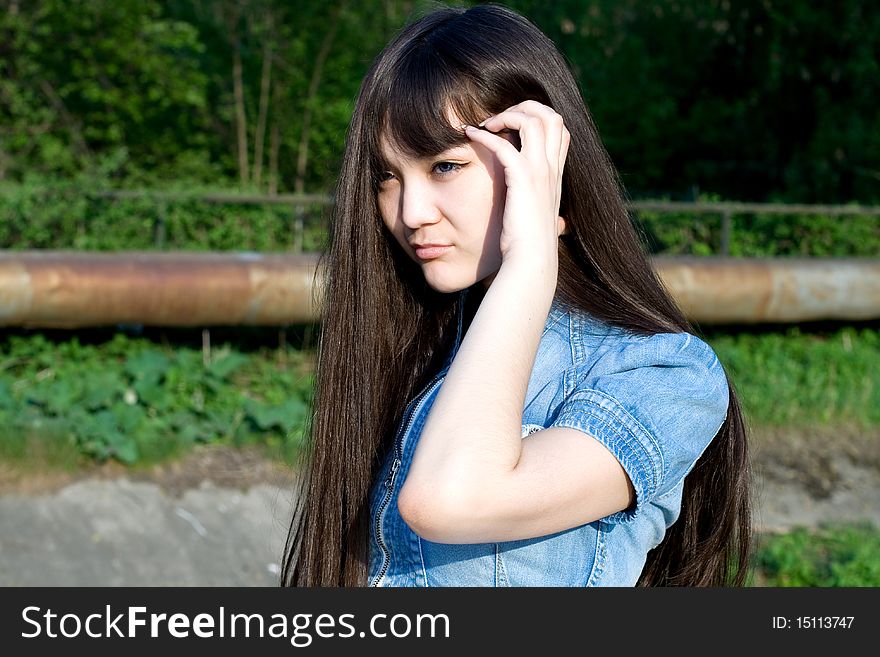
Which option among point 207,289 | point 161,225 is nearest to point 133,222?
point 161,225

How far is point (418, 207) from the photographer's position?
1.72 meters

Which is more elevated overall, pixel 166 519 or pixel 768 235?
pixel 768 235

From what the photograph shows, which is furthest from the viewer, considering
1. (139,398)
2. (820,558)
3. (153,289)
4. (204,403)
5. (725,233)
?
(725,233)

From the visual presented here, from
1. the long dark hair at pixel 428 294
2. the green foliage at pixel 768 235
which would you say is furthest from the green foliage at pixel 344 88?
the long dark hair at pixel 428 294

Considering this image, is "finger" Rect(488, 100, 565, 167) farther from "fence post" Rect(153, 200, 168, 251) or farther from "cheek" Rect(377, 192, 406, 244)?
"fence post" Rect(153, 200, 168, 251)

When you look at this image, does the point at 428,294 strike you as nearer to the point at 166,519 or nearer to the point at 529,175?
the point at 529,175

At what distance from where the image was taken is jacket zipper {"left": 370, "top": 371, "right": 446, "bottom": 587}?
5.84 ft

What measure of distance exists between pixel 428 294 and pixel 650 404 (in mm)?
625

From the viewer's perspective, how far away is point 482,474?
140cm

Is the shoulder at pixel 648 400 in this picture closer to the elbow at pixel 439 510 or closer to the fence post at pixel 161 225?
the elbow at pixel 439 510

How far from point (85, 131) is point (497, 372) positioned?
10848 millimetres

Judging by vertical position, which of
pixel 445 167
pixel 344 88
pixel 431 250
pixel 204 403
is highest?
pixel 445 167

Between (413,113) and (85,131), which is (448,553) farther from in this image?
(85,131)
